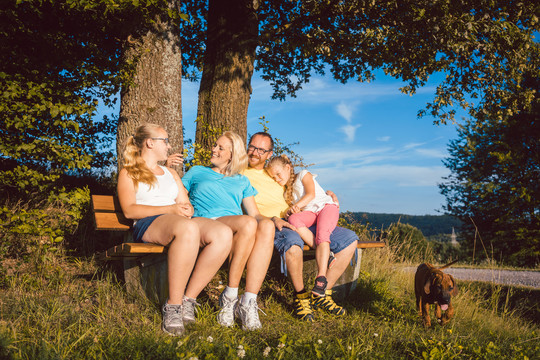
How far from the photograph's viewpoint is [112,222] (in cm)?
369

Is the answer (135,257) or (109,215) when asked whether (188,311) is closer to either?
(135,257)

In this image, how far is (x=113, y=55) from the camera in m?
5.17

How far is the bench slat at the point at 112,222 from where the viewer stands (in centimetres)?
360

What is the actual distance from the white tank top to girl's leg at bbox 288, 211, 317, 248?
1.20 m

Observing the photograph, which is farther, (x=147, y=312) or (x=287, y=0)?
(x=287, y=0)

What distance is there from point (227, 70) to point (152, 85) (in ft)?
4.66

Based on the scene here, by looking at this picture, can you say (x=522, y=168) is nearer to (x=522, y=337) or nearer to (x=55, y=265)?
(x=522, y=337)

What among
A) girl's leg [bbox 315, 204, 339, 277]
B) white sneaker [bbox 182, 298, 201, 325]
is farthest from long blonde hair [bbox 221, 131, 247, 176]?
white sneaker [bbox 182, 298, 201, 325]

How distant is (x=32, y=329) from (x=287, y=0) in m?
7.32

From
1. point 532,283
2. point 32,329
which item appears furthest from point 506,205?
point 32,329

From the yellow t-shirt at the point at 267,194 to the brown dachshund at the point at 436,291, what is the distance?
60.4 inches

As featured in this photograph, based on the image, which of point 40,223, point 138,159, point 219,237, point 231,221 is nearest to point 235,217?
point 231,221

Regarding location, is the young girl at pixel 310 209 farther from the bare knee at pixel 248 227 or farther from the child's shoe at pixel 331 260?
the bare knee at pixel 248 227

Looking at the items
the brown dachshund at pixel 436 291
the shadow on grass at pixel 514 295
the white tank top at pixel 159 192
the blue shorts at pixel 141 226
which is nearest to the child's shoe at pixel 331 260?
the brown dachshund at pixel 436 291
